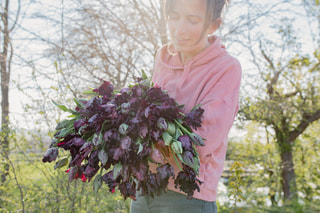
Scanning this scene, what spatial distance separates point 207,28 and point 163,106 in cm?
53

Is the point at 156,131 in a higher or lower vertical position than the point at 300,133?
lower

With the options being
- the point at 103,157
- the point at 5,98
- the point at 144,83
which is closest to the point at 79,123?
the point at 103,157

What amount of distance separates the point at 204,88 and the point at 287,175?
5.98m

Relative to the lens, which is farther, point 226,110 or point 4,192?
point 4,192

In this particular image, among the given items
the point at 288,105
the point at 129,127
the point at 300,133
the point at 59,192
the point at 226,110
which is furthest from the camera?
the point at 300,133

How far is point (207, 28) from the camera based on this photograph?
143 centimetres

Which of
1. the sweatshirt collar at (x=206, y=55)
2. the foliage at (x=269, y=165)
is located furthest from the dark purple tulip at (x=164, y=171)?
the foliage at (x=269, y=165)

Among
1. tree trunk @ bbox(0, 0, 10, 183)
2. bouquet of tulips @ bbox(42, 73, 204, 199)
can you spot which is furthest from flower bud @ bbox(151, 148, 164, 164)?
tree trunk @ bbox(0, 0, 10, 183)

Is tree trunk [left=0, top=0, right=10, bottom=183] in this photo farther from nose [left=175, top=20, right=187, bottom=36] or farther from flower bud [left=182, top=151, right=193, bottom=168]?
flower bud [left=182, top=151, right=193, bottom=168]

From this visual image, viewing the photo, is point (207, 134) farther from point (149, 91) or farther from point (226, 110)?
point (149, 91)

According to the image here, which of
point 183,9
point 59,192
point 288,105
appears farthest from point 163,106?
point 288,105

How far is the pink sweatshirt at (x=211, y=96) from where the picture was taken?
1.28 meters

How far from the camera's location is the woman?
1297 millimetres

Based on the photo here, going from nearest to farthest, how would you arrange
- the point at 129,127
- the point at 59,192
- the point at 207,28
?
the point at 129,127, the point at 207,28, the point at 59,192
